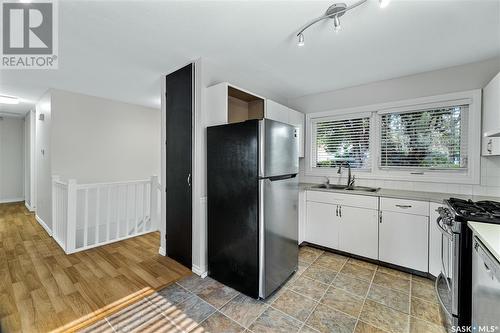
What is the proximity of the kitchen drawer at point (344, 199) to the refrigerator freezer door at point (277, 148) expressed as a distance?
822mm

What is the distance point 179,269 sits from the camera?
2562 millimetres

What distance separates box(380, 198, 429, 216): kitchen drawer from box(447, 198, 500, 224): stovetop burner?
47cm

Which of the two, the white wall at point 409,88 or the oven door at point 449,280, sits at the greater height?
the white wall at point 409,88

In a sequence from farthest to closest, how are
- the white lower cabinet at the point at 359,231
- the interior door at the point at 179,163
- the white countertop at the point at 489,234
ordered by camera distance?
the white lower cabinet at the point at 359,231
the interior door at the point at 179,163
the white countertop at the point at 489,234

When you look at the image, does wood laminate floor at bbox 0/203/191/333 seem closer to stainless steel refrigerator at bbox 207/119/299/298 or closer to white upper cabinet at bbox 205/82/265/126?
stainless steel refrigerator at bbox 207/119/299/298

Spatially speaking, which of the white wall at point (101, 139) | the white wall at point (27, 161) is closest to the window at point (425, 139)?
the white wall at point (101, 139)

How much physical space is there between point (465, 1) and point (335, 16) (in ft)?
3.00

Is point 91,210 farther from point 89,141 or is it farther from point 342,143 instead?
point 342,143

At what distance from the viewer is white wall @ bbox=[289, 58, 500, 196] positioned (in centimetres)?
240

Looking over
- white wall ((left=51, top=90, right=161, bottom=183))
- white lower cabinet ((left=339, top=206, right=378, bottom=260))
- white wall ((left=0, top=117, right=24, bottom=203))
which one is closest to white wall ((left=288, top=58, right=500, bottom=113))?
white lower cabinet ((left=339, top=206, right=378, bottom=260))

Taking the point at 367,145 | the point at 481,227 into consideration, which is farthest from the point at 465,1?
the point at 367,145

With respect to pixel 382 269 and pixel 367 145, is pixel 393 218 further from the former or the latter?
pixel 367 145

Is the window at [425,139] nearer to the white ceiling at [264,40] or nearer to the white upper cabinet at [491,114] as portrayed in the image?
the white upper cabinet at [491,114]

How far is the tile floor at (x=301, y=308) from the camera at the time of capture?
1.70 m
